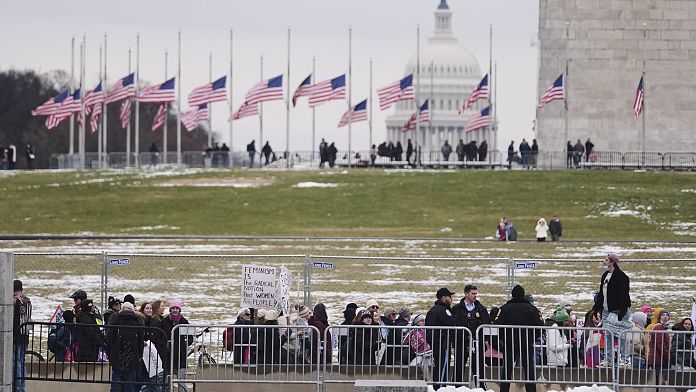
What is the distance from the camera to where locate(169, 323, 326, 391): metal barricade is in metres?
21.2

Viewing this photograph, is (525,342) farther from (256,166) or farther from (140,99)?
(256,166)

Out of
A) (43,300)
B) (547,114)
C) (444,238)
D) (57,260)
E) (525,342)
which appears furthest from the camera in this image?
(547,114)

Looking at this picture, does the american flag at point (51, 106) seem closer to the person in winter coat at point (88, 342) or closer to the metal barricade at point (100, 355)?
the metal barricade at point (100, 355)

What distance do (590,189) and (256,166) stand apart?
74.3 feet

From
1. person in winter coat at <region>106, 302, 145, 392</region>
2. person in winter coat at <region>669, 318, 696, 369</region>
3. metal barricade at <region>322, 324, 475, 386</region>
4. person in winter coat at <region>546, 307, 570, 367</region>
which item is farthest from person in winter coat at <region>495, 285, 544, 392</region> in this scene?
person in winter coat at <region>106, 302, 145, 392</region>

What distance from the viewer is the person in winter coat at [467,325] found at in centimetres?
2142

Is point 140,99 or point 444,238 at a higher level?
point 140,99

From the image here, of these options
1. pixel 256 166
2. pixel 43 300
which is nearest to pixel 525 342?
pixel 43 300

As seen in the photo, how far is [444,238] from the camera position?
176 ft

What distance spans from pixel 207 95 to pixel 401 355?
53.2 m

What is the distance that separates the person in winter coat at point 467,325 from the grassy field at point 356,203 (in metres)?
31.9

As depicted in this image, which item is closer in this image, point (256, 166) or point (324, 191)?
point (324, 191)

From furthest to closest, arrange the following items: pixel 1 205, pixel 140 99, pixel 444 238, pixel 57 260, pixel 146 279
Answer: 1. pixel 140 99
2. pixel 1 205
3. pixel 444 238
4. pixel 57 260
5. pixel 146 279

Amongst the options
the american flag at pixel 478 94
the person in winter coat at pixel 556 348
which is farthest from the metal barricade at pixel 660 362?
the american flag at pixel 478 94
